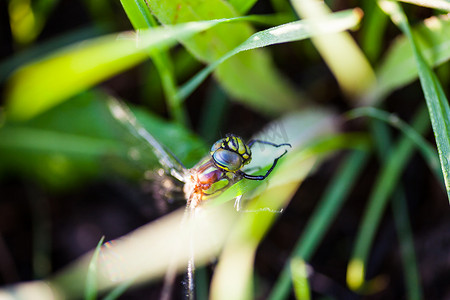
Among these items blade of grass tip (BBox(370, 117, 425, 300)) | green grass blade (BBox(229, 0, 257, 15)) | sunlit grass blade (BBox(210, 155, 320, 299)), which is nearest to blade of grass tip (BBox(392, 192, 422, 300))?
blade of grass tip (BBox(370, 117, 425, 300))

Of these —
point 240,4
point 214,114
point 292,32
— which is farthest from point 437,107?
point 214,114

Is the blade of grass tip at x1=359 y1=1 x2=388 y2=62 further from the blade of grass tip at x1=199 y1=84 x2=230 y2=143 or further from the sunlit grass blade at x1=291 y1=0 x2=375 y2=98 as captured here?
the blade of grass tip at x1=199 y1=84 x2=230 y2=143

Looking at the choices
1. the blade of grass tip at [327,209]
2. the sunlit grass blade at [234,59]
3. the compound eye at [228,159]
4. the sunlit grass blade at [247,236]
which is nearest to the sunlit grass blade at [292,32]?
the sunlit grass blade at [234,59]

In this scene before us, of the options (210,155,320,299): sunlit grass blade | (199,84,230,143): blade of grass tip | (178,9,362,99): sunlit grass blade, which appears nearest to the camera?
(178,9,362,99): sunlit grass blade

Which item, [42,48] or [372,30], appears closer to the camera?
[372,30]

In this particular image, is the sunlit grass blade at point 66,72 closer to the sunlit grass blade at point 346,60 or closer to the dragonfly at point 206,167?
the dragonfly at point 206,167

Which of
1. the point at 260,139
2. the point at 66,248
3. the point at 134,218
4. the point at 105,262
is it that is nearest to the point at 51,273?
the point at 66,248

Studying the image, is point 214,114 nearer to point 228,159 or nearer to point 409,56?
point 228,159
